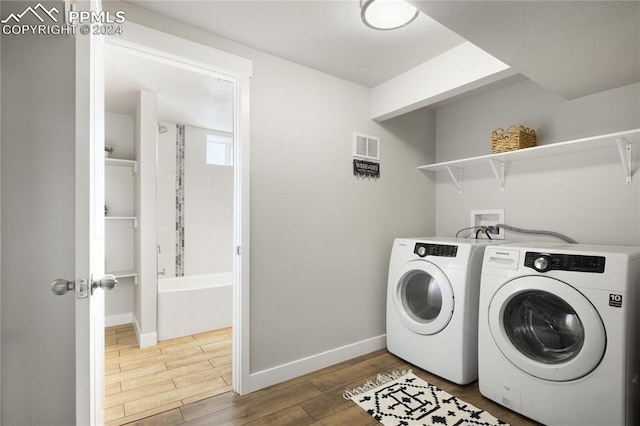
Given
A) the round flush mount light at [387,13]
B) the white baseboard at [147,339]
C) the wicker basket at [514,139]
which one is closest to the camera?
the round flush mount light at [387,13]

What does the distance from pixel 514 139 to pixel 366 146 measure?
1.11 metres

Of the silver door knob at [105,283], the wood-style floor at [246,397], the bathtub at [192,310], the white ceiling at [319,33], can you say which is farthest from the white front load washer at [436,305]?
the silver door knob at [105,283]

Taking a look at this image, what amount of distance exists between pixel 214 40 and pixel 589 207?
277 cm

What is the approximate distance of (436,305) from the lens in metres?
2.37

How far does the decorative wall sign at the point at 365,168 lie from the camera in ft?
8.54

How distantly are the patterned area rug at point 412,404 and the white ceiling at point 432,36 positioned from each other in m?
1.97

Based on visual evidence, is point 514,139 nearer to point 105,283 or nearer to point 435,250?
point 435,250

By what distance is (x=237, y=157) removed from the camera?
6.68ft

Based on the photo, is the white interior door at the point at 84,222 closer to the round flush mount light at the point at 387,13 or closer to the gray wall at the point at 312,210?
the gray wall at the point at 312,210

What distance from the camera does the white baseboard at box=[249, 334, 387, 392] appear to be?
210 centimetres

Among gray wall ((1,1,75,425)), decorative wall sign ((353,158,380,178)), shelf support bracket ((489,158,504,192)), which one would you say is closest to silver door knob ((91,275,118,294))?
gray wall ((1,1,75,425))

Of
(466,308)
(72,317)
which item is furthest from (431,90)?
(72,317)

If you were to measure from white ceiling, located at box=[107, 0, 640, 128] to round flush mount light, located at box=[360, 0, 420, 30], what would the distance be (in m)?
0.06

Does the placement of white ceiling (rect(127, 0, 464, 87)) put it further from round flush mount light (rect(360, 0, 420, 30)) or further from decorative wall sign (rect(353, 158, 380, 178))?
decorative wall sign (rect(353, 158, 380, 178))
